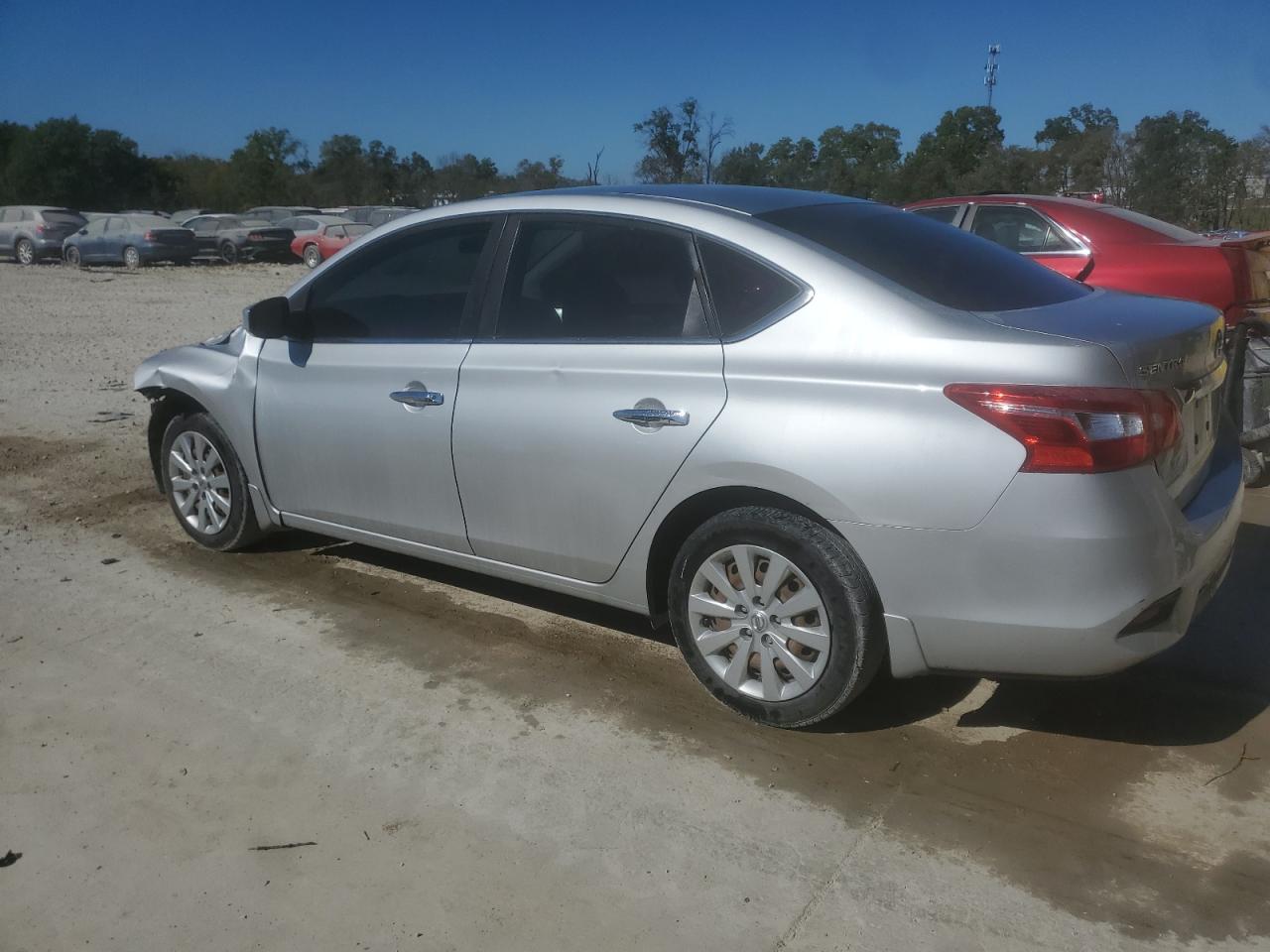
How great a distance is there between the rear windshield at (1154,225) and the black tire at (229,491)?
622 cm

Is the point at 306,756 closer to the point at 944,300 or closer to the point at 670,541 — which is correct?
the point at 670,541

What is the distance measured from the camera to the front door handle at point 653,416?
3.56 m

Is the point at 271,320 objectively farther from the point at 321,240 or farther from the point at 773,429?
the point at 321,240

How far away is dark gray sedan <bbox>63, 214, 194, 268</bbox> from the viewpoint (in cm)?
2786

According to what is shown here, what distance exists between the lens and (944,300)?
339cm

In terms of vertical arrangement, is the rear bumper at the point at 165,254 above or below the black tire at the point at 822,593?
above

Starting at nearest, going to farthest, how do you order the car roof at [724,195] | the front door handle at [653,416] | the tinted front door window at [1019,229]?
the front door handle at [653,416], the car roof at [724,195], the tinted front door window at [1019,229]

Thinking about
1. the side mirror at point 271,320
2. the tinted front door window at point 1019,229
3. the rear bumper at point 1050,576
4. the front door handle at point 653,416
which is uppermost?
the tinted front door window at point 1019,229

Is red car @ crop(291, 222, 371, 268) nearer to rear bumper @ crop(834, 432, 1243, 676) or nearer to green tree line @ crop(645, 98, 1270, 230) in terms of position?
green tree line @ crop(645, 98, 1270, 230)

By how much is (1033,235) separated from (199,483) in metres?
6.18

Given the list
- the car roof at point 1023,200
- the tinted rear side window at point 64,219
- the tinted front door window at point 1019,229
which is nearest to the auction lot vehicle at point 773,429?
the tinted front door window at point 1019,229

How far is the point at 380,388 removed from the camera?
174 inches

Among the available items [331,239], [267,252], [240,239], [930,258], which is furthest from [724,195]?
[240,239]

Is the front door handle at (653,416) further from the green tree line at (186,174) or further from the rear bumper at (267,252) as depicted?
the green tree line at (186,174)
